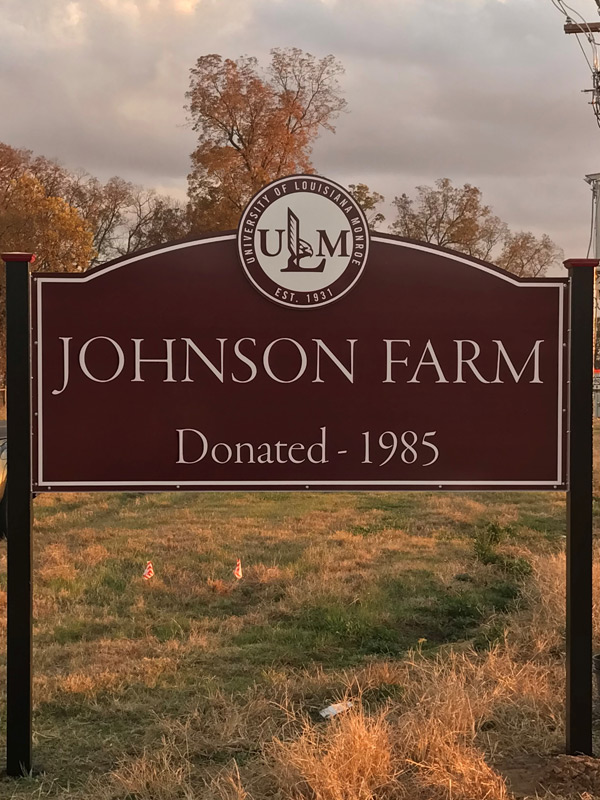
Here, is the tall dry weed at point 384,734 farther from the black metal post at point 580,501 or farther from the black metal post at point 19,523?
the black metal post at point 19,523

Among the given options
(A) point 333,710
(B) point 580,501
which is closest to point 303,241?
(B) point 580,501

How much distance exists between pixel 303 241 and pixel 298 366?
57cm

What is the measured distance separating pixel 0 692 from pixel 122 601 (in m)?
1.84

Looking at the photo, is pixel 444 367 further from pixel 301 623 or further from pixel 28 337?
pixel 301 623

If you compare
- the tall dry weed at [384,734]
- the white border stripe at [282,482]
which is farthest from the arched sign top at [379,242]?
the tall dry weed at [384,734]

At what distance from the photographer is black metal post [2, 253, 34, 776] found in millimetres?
3775

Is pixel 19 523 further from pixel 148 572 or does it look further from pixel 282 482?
pixel 148 572

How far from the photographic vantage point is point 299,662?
212 inches

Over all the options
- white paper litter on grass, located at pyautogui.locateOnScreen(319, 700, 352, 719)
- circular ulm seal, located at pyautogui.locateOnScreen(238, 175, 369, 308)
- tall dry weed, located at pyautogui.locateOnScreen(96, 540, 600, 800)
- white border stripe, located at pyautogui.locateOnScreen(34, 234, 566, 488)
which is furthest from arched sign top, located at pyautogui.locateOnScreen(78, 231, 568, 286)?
white paper litter on grass, located at pyautogui.locateOnScreen(319, 700, 352, 719)

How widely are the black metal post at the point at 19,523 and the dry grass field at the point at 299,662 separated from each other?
Result: 0.83 feet

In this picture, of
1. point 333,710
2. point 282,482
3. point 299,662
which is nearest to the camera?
point 282,482

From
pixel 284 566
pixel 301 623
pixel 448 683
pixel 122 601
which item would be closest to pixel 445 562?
pixel 284 566

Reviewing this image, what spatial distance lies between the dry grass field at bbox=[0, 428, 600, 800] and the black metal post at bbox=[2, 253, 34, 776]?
25cm

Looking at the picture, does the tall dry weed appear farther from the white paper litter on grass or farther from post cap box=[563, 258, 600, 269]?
post cap box=[563, 258, 600, 269]
